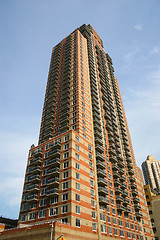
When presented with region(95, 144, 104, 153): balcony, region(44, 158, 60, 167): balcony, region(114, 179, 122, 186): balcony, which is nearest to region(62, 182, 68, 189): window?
region(44, 158, 60, 167): balcony

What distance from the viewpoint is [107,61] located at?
130 m

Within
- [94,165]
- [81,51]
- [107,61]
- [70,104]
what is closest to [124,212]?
[94,165]

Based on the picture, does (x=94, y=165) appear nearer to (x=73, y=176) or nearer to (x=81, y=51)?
(x=73, y=176)

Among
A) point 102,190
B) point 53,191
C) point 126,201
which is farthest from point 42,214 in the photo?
point 126,201

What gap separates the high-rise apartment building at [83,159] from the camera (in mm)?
54156

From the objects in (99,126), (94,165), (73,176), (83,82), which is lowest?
(73,176)

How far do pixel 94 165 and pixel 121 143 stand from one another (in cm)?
3443

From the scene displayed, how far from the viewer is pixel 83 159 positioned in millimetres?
62875

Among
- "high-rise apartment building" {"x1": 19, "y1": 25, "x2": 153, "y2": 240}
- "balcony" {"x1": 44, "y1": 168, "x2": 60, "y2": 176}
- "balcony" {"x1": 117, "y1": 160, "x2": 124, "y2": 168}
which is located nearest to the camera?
"high-rise apartment building" {"x1": 19, "y1": 25, "x2": 153, "y2": 240}

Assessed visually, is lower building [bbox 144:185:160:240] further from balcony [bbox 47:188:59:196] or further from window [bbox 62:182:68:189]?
balcony [bbox 47:188:59:196]

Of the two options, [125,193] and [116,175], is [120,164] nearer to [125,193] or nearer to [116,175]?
[116,175]

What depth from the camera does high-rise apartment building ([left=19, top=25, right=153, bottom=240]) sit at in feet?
178

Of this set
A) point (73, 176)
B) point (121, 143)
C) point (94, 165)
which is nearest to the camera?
point (73, 176)

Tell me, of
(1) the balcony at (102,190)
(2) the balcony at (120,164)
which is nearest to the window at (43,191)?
(1) the balcony at (102,190)
